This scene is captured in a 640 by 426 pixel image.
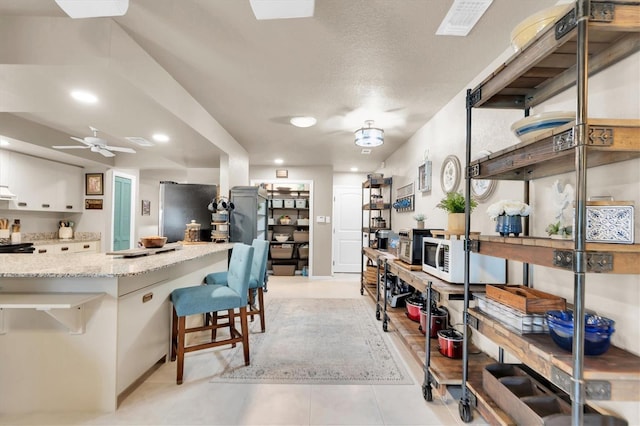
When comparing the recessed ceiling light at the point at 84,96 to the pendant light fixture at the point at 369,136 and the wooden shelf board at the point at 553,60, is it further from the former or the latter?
the wooden shelf board at the point at 553,60

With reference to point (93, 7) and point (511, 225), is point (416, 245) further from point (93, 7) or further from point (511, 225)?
point (93, 7)

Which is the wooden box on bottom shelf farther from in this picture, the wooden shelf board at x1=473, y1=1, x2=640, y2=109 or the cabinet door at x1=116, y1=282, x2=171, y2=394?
the wooden shelf board at x1=473, y1=1, x2=640, y2=109

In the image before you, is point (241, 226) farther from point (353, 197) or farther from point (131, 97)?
point (353, 197)

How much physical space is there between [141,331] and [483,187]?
104 inches

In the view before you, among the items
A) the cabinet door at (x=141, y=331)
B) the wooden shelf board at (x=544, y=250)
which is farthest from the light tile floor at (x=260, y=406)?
the wooden shelf board at (x=544, y=250)

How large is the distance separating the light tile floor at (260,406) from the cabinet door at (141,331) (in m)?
0.14

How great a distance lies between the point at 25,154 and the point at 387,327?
5.38 meters

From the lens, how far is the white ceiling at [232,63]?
1.64 meters

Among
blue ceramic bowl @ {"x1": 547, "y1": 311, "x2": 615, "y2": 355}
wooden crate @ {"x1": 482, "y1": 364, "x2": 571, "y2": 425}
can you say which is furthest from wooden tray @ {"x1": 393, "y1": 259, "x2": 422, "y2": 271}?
blue ceramic bowl @ {"x1": 547, "y1": 311, "x2": 615, "y2": 355}

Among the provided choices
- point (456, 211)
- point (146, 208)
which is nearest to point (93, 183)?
point (146, 208)

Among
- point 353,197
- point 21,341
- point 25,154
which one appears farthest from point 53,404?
point 353,197

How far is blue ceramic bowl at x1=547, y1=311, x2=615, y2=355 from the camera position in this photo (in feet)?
3.31

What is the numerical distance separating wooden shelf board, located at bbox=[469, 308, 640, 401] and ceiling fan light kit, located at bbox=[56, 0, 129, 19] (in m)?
2.34

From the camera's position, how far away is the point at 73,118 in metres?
2.82
